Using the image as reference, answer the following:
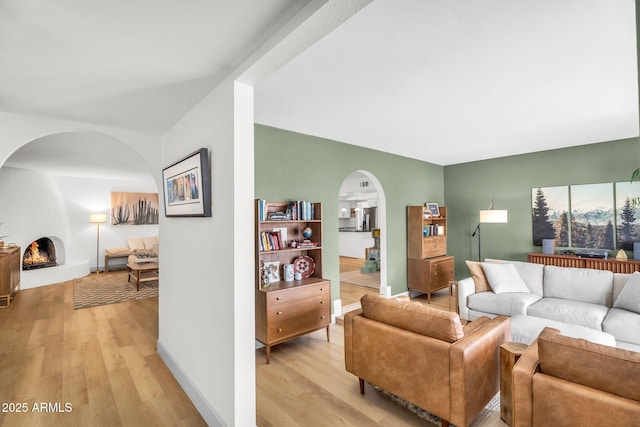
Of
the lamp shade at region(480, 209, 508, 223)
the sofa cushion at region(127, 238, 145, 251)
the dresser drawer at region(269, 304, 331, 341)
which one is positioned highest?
the lamp shade at region(480, 209, 508, 223)

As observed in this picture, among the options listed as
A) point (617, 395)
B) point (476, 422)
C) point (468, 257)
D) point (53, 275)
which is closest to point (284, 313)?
point (476, 422)

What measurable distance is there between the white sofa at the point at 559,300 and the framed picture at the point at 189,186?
310 centimetres

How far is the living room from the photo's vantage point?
190cm

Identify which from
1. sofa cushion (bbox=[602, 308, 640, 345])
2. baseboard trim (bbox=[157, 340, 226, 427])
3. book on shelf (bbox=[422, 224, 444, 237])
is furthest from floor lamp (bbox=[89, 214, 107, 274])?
sofa cushion (bbox=[602, 308, 640, 345])

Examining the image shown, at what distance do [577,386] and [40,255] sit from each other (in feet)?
31.0

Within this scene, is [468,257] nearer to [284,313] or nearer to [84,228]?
[284,313]

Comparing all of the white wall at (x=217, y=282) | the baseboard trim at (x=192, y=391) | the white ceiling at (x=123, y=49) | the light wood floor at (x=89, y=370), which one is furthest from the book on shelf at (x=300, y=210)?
the light wood floor at (x=89, y=370)

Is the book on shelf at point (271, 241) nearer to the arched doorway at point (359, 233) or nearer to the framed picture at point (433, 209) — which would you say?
the arched doorway at point (359, 233)

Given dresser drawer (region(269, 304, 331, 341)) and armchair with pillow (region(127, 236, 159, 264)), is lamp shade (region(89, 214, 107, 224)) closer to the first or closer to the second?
armchair with pillow (region(127, 236, 159, 264))

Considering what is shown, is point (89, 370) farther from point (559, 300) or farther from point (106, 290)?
point (559, 300)

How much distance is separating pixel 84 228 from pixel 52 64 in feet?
24.6

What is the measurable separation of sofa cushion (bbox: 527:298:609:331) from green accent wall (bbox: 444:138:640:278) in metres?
2.08

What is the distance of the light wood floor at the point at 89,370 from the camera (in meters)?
2.26

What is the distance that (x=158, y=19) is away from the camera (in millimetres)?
1428
